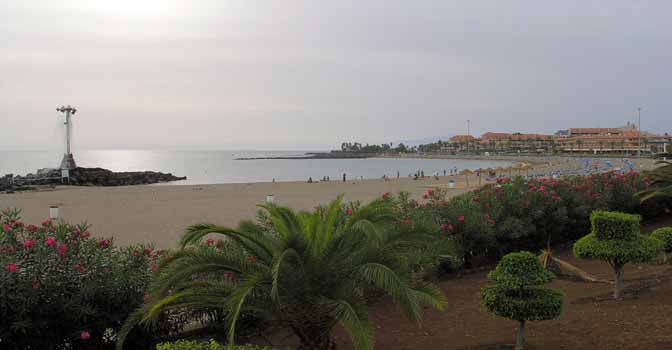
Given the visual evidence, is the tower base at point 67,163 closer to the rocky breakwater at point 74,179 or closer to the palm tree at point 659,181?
the rocky breakwater at point 74,179

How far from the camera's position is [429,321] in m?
5.81

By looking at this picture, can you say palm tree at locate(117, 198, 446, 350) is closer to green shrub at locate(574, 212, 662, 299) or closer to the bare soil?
the bare soil

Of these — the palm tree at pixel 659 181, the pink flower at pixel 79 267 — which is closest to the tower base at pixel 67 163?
the palm tree at pixel 659 181

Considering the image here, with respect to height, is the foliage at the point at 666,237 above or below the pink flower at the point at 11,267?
below

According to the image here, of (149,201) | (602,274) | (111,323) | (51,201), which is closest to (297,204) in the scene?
(149,201)

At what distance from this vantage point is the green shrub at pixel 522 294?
4195 mm

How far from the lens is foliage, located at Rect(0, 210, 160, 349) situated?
4156 millimetres

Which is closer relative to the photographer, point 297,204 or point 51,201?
point 297,204

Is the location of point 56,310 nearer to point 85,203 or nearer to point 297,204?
point 297,204

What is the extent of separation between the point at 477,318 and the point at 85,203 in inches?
912

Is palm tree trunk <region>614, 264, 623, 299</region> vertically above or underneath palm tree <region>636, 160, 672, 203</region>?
underneath

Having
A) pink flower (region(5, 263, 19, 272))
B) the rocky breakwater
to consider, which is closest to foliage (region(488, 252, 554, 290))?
pink flower (region(5, 263, 19, 272))

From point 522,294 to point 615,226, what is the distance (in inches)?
85.1

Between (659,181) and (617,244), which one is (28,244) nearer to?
(617,244)
